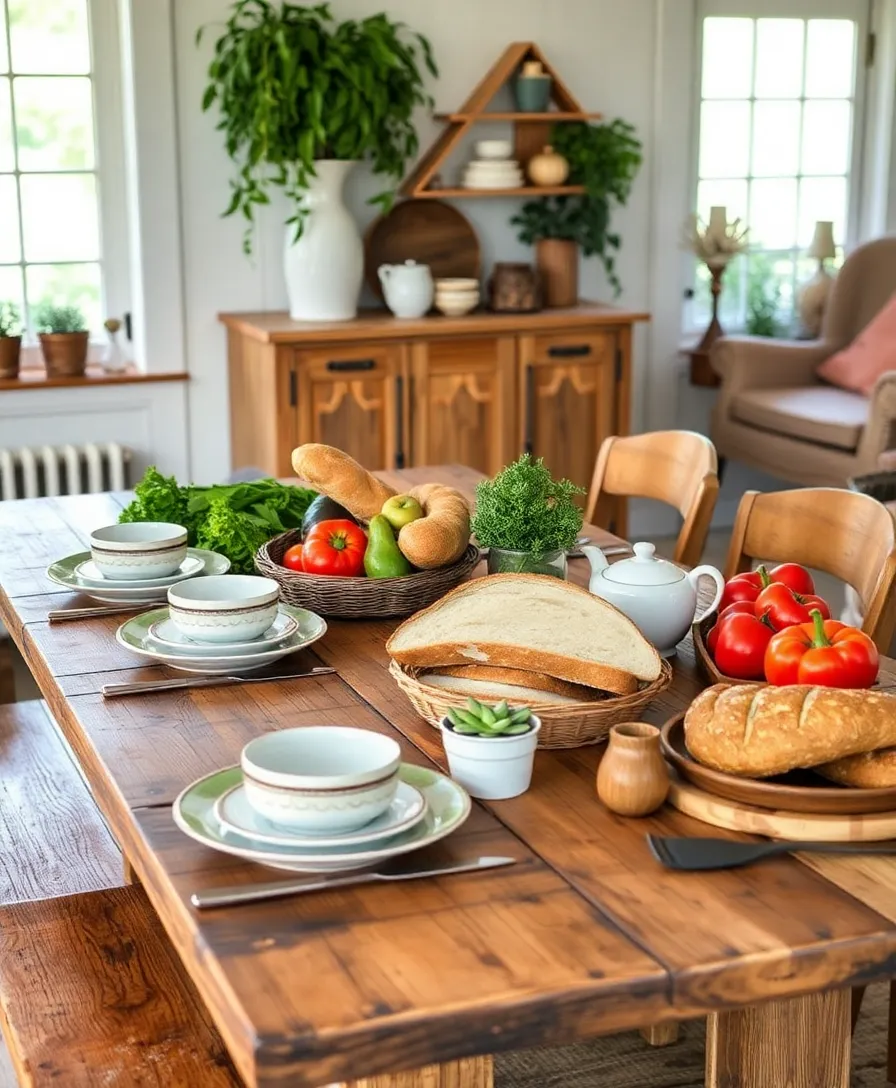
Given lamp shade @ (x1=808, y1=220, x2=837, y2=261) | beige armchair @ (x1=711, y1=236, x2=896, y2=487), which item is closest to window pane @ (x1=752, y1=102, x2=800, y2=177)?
lamp shade @ (x1=808, y1=220, x2=837, y2=261)

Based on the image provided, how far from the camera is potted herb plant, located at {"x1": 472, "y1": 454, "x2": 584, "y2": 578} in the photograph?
211 centimetres

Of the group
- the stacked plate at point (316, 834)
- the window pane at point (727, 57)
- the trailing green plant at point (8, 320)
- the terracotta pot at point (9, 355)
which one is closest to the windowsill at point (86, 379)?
the terracotta pot at point (9, 355)

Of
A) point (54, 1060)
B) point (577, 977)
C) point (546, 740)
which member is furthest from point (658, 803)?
point (54, 1060)

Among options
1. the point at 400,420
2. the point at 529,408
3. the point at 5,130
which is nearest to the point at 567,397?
the point at 529,408

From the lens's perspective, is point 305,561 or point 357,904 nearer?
point 357,904

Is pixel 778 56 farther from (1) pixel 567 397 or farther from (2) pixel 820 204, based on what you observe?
(1) pixel 567 397

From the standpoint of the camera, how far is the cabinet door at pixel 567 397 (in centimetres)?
487

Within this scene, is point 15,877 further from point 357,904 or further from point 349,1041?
point 349,1041

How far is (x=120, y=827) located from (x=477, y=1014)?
581 millimetres

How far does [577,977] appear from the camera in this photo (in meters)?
1.24

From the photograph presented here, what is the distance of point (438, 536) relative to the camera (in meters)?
2.21

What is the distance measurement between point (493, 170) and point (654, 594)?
3289mm

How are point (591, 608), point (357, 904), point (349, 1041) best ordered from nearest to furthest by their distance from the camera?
1. point (349, 1041)
2. point (357, 904)
3. point (591, 608)

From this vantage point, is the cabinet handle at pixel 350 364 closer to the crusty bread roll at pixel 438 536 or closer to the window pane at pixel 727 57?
the window pane at pixel 727 57
